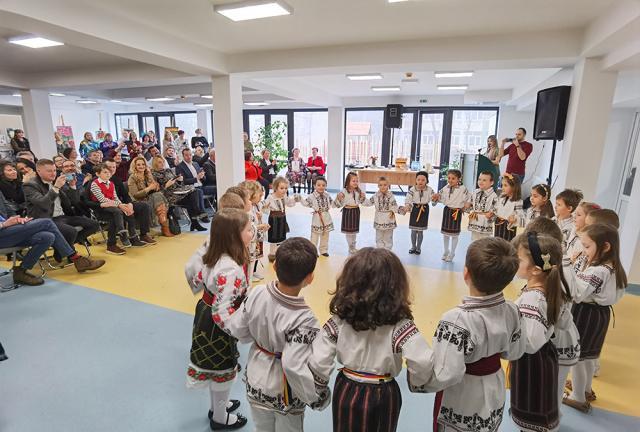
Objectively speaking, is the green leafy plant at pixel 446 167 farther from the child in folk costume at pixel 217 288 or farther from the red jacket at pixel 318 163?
the child in folk costume at pixel 217 288

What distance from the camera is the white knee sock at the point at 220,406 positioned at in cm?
190

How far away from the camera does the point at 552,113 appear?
4.34m

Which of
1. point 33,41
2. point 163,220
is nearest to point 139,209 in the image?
point 163,220

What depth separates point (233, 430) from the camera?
1947mm

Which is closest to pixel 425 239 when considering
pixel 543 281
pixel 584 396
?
pixel 584 396

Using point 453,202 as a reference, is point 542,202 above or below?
above

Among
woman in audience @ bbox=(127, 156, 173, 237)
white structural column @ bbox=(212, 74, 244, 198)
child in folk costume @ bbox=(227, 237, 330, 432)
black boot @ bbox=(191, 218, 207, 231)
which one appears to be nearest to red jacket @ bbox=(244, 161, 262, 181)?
white structural column @ bbox=(212, 74, 244, 198)

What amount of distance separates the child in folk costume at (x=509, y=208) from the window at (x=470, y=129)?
252 inches

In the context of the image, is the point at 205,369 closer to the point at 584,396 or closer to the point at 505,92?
the point at 584,396

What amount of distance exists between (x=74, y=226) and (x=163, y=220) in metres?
1.31

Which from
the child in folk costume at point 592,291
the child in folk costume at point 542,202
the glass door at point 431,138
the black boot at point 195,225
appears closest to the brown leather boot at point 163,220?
the black boot at point 195,225

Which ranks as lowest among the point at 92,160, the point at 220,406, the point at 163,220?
the point at 220,406

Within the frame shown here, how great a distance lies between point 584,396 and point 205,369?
217cm

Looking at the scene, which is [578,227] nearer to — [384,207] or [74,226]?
[384,207]
